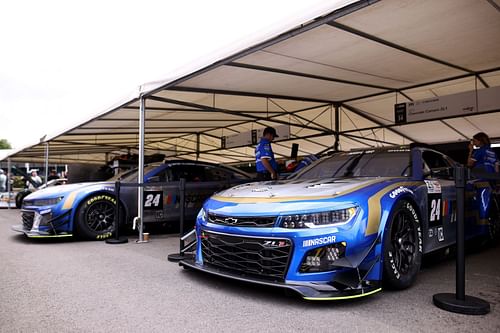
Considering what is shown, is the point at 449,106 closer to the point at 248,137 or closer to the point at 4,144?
the point at 248,137

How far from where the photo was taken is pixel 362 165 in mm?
4633

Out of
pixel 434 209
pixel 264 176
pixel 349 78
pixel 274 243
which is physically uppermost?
pixel 349 78

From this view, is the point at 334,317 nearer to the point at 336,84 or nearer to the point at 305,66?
the point at 305,66

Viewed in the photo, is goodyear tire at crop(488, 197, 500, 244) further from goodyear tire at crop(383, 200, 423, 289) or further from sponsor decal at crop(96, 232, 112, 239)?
sponsor decal at crop(96, 232, 112, 239)

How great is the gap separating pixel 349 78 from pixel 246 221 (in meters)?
4.45

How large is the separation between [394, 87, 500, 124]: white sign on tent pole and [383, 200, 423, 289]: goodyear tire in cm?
550

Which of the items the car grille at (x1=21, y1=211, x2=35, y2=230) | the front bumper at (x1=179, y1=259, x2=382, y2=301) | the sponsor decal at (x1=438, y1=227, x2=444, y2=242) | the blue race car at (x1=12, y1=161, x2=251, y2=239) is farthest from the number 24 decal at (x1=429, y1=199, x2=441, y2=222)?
the car grille at (x1=21, y1=211, x2=35, y2=230)

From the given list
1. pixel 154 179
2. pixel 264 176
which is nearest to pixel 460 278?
pixel 264 176

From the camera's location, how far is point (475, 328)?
2.68 m

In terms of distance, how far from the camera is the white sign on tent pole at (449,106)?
7996mm

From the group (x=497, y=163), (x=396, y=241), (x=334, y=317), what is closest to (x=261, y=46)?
(x=396, y=241)

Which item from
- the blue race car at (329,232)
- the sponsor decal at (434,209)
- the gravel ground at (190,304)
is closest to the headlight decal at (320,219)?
the blue race car at (329,232)

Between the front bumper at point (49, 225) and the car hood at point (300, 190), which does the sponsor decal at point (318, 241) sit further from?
the front bumper at point (49, 225)

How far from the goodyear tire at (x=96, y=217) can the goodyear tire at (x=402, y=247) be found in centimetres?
503
